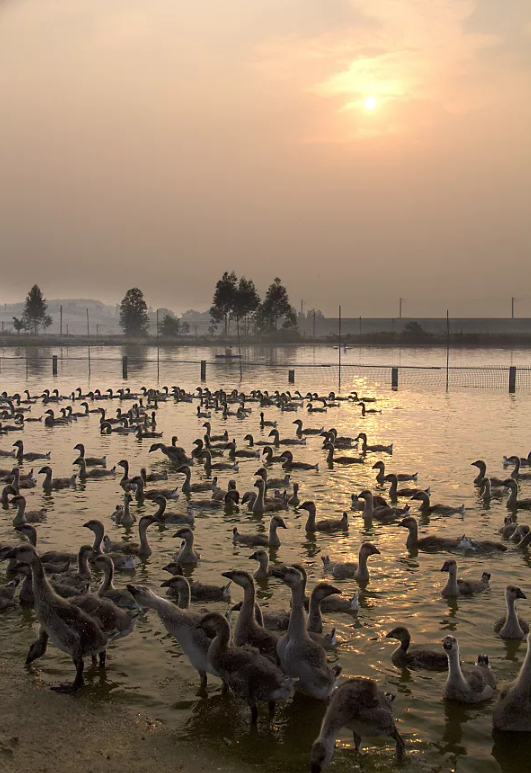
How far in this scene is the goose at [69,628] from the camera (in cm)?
909

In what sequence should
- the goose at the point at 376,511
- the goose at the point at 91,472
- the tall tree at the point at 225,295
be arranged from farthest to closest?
the tall tree at the point at 225,295 < the goose at the point at 91,472 < the goose at the point at 376,511

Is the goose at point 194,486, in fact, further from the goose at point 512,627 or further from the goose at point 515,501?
the goose at point 512,627

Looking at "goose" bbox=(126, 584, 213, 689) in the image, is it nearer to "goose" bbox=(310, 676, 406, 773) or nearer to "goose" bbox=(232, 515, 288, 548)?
"goose" bbox=(310, 676, 406, 773)

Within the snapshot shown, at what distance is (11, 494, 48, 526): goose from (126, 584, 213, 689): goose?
7.17 meters

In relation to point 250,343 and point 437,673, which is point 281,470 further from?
point 250,343

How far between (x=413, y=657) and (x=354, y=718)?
249 centimetres

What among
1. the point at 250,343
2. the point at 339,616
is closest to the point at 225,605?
the point at 339,616

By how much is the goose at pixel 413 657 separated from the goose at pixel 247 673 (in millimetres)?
1981

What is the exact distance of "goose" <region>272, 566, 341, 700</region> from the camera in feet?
28.4

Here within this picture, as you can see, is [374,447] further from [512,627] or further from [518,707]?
[518,707]

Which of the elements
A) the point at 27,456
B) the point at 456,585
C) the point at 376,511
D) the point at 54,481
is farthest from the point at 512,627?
the point at 27,456

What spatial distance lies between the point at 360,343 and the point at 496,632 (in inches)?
6163

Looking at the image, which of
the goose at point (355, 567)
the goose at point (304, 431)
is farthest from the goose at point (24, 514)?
the goose at point (304, 431)

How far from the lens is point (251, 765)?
7.60 meters
